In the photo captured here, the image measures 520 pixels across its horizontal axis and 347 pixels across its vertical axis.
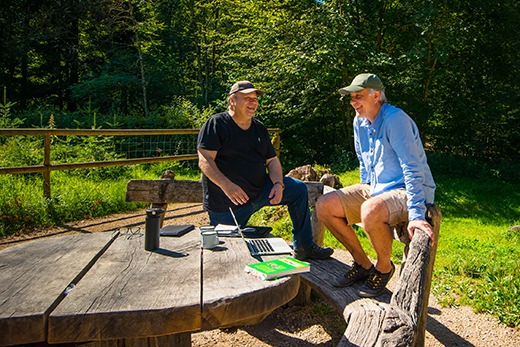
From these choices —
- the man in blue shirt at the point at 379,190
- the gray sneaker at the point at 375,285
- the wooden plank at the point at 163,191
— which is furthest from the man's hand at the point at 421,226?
the wooden plank at the point at 163,191

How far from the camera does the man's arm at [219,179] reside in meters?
3.24

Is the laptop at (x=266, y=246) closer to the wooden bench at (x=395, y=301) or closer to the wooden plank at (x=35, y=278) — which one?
the wooden bench at (x=395, y=301)

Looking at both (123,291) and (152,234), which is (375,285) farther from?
(123,291)

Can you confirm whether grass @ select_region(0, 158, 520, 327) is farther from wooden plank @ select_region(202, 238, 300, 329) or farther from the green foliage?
the green foliage

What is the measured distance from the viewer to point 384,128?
2.83 meters

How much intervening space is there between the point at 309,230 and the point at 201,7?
18533mm

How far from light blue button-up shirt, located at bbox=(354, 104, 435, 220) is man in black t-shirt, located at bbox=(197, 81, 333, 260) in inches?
23.1

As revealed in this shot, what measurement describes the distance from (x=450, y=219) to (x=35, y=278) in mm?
6823

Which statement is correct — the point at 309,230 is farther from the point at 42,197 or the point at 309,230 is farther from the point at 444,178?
the point at 444,178

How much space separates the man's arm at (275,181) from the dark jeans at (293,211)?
5cm

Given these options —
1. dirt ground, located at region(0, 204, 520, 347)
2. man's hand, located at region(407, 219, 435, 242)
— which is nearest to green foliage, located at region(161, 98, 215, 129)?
dirt ground, located at region(0, 204, 520, 347)

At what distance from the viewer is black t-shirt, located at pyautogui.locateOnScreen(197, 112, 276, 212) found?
11.2ft

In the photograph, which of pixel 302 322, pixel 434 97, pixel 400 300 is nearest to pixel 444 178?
pixel 434 97

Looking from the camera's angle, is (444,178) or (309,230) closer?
(309,230)
